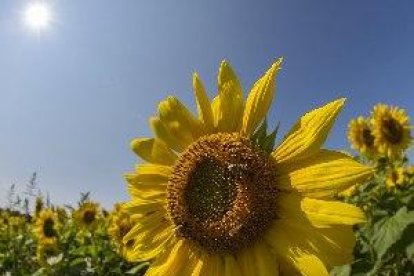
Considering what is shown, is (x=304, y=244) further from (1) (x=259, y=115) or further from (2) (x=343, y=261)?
(1) (x=259, y=115)

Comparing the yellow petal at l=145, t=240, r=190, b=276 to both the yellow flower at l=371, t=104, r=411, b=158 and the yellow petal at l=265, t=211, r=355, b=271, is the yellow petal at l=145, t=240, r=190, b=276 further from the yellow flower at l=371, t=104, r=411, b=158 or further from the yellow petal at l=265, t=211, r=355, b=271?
the yellow flower at l=371, t=104, r=411, b=158

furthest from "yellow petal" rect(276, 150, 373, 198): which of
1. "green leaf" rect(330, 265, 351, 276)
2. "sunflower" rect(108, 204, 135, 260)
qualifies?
"sunflower" rect(108, 204, 135, 260)

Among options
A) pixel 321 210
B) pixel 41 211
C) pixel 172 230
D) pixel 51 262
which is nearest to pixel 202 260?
pixel 172 230

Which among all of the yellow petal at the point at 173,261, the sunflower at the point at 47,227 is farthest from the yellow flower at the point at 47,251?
the yellow petal at the point at 173,261

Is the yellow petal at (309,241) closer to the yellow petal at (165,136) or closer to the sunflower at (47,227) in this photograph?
the yellow petal at (165,136)

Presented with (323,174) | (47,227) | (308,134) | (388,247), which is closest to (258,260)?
(323,174)

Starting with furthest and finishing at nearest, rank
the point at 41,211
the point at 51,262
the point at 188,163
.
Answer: the point at 41,211 < the point at 51,262 < the point at 188,163
